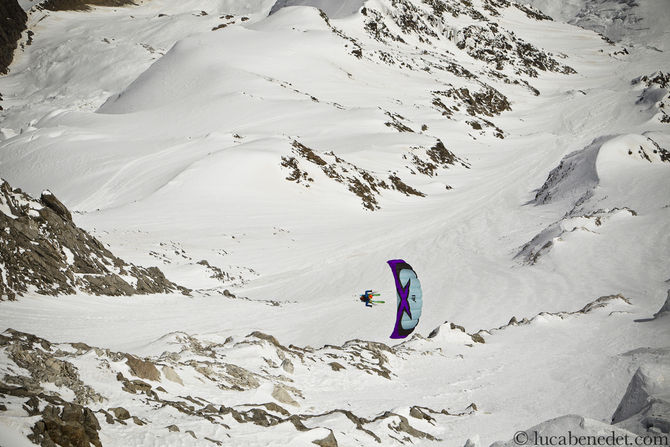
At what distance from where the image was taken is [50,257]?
15.4 metres

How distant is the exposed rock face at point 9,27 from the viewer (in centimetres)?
9544

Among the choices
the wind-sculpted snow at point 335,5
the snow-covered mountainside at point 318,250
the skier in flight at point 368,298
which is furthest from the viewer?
the wind-sculpted snow at point 335,5

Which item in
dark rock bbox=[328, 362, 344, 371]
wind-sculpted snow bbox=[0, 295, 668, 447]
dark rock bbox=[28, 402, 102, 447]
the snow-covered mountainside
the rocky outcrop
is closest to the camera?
dark rock bbox=[28, 402, 102, 447]

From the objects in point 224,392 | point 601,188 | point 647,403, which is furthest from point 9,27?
point 647,403

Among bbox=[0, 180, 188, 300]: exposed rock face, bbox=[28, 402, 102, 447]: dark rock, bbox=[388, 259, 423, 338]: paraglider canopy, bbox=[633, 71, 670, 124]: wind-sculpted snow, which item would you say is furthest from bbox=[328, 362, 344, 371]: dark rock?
bbox=[633, 71, 670, 124]: wind-sculpted snow

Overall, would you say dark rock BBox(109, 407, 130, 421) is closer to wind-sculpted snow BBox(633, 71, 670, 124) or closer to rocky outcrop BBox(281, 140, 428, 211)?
rocky outcrop BBox(281, 140, 428, 211)

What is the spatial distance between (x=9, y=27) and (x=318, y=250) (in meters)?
101

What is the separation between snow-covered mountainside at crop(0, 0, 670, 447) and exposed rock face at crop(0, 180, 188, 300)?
9cm

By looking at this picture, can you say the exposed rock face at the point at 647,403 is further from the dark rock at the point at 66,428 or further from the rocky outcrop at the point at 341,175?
the rocky outcrop at the point at 341,175

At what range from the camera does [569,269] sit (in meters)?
24.0

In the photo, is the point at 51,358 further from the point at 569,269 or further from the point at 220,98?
the point at 220,98

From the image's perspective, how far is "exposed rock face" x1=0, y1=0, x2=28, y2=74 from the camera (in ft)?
313

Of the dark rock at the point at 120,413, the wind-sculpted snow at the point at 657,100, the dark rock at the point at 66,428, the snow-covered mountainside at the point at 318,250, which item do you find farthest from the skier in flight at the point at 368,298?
the wind-sculpted snow at the point at 657,100

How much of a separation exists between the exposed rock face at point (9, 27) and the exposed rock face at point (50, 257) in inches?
3656
